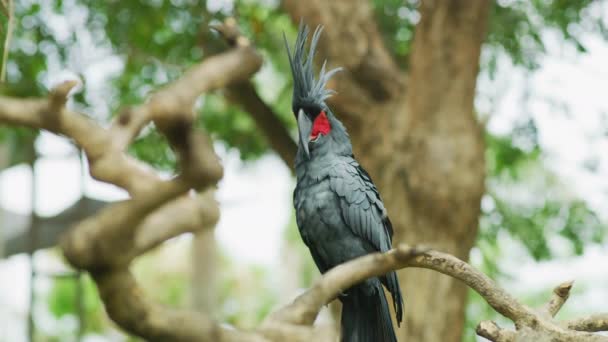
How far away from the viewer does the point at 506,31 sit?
706cm

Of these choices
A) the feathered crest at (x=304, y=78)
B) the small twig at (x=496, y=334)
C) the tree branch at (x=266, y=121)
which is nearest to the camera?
the small twig at (x=496, y=334)

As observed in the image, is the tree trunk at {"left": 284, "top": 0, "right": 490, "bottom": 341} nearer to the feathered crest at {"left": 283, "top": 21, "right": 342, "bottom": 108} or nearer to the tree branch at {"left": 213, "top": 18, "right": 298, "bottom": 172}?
the tree branch at {"left": 213, "top": 18, "right": 298, "bottom": 172}

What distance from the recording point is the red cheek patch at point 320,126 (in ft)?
10.6

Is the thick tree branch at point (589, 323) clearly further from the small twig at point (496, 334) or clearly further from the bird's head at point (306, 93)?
the bird's head at point (306, 93)

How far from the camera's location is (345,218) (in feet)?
11.3

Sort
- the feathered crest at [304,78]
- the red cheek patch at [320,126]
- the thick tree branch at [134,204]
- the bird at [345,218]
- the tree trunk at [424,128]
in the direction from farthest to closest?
1. the tree trunk at [424,128]
2. the bird at [345,218]
3. the red cheek patch at [320,126]
4. the feathered crest at [304,78]
5. the thick tree branch at [134,204]

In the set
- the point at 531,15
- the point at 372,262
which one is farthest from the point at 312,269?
the point at 372,262

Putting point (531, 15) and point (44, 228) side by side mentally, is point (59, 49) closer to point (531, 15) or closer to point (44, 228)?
point (44, 228)

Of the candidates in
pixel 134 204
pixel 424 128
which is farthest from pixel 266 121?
pixel 134 204

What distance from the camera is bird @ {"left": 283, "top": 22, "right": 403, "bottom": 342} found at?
132 inches

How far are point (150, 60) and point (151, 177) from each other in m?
6.23

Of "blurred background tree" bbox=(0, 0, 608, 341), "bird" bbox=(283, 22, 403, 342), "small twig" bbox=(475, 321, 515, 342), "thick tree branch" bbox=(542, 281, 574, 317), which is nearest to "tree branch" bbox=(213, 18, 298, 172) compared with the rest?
"blurred background tree" bbox=(0, 0, 608, 341)

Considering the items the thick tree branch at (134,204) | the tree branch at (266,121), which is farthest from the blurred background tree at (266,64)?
the thick tree branch at (134,204)

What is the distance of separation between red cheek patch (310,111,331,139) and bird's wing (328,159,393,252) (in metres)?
0.18
